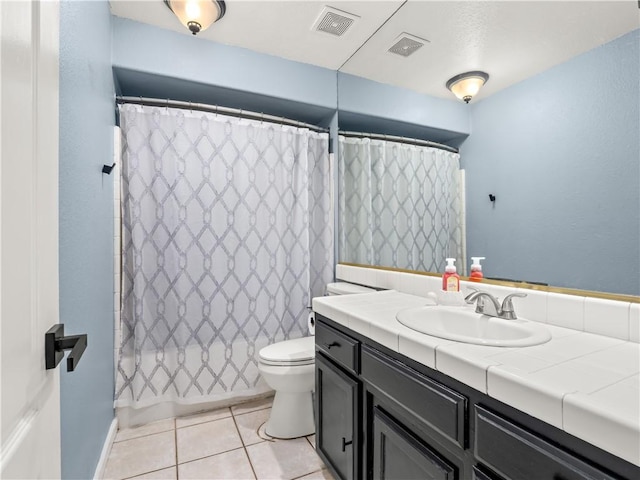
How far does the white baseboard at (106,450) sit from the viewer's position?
146 centimetres

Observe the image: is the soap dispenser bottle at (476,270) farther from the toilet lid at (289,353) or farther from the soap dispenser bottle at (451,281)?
the toilet lid at (289,353)

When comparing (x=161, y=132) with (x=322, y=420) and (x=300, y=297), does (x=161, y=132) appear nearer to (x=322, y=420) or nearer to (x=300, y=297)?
(x=300, y=297)

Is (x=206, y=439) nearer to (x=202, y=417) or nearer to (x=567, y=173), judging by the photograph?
(x=202, y=417)

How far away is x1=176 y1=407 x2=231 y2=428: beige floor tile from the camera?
6.45 ft

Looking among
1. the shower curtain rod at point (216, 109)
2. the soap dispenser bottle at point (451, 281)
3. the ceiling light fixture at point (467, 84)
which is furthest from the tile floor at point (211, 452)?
the shower curtain rod at point (216, 109)

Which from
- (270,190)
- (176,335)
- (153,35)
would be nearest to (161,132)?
(153,35)

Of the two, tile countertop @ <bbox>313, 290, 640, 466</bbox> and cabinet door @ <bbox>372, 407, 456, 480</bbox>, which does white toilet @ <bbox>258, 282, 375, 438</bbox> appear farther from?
tile countertop @ <bbox>313, 290, 640, 466</bbox>

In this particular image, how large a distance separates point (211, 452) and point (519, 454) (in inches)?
63.4

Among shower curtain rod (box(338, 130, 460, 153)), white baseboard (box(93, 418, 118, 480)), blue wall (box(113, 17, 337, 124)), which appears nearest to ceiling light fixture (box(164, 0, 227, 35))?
blue wall (box(113, 17, 337, 124))

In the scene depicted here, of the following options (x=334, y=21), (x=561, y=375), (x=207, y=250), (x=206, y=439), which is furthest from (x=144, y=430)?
(x=334, y=21)

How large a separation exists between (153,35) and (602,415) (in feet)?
7.98

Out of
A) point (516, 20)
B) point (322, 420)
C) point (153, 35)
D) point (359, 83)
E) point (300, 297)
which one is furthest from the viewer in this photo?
point (300, 297)

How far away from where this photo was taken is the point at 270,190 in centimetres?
221

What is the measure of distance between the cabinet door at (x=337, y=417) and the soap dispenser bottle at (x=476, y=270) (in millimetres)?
667
